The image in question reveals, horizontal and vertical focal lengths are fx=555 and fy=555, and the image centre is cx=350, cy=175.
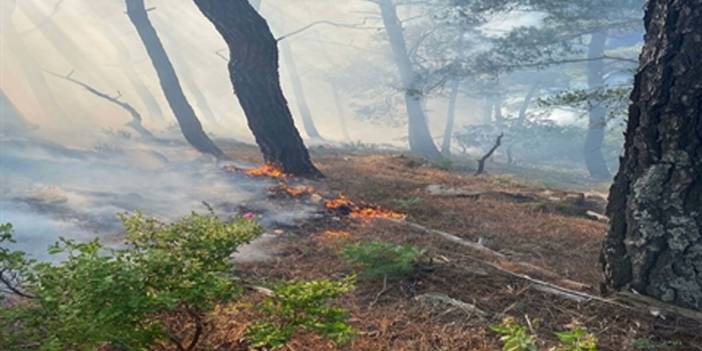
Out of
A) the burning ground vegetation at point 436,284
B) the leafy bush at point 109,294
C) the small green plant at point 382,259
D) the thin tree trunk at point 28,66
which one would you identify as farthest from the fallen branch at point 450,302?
the thin tree trunk at point 28,66

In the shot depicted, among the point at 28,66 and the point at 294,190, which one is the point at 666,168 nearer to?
the point at 294,190

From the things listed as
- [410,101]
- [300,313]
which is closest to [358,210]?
[300,313]

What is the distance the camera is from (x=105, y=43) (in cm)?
3731

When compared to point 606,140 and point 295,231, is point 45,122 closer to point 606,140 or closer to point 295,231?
point 295,231

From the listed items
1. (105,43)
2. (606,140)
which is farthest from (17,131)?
(606,140)

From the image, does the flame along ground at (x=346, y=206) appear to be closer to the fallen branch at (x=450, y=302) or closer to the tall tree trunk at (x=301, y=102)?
the fallen branch at (x=450, y=302)

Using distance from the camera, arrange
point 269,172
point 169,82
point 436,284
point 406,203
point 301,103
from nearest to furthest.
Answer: point 436,284, point 406,203, point 269,172, point 169,82, point 301,103

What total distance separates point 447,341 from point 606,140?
32728 millimetres

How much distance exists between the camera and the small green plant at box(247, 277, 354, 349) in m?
1.89

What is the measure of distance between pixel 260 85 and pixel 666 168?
19.3 ft

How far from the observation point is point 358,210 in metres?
6.02

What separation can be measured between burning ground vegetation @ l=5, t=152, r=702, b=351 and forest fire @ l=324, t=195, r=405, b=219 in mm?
13

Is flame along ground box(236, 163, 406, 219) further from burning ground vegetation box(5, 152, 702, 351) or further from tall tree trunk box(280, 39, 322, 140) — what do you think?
tall tree trunk box(280, 39, 322, 140)

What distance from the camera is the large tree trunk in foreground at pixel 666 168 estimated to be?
287 centimetres
